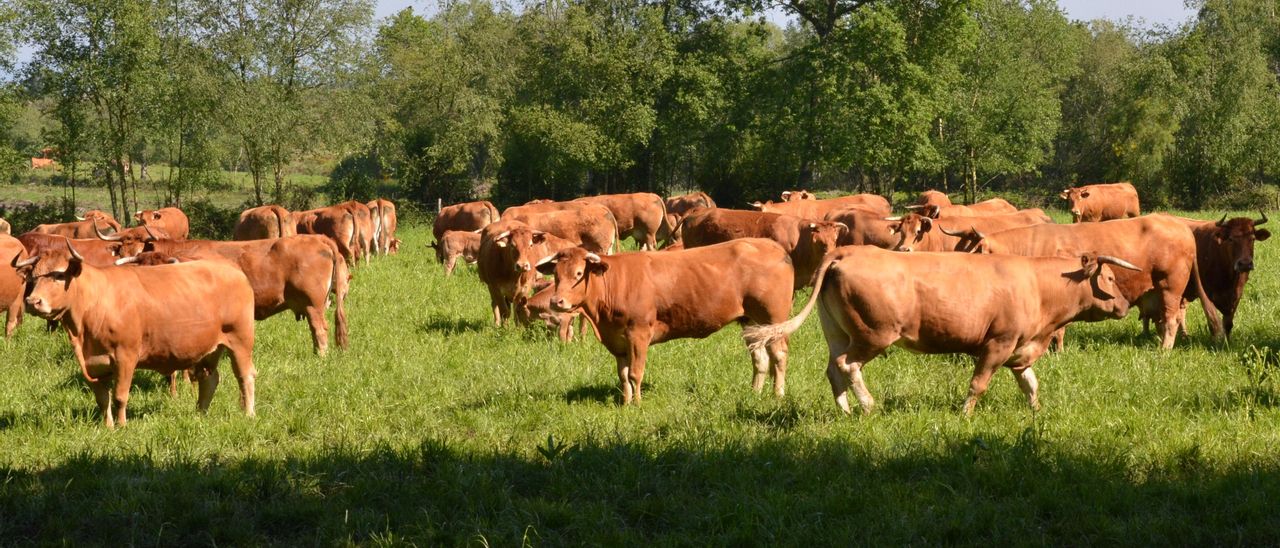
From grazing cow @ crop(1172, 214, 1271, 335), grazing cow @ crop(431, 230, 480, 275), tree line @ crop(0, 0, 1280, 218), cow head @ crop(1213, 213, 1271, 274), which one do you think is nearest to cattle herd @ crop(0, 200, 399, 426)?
grazing cow @ crop(431, 230, 480, 275)

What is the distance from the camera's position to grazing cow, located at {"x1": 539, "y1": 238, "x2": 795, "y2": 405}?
975 cm

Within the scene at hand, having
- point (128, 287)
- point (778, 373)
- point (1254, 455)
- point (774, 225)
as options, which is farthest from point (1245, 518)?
point (774, 225)

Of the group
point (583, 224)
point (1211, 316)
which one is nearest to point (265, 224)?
point (583, 224)

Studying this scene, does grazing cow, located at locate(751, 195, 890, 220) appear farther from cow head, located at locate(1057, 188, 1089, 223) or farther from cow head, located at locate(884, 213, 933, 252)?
cow head, located at locate(1057, 188, 1089, 223)

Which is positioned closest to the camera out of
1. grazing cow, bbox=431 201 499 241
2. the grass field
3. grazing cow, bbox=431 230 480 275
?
the grass field

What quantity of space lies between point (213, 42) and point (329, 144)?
5.48 meters

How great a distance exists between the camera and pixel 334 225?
1041 inches

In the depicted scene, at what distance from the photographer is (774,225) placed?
709 inches

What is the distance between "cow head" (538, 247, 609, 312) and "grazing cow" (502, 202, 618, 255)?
444 inches

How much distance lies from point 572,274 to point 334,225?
59.8ft

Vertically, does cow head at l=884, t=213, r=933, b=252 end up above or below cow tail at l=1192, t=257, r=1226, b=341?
above

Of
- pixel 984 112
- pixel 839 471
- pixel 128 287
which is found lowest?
pixel 839 471

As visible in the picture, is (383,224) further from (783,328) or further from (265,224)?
(783,328)

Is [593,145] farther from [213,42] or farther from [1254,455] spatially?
[1254,455]
